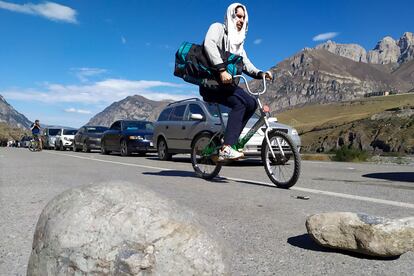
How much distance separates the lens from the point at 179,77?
20.5 feet

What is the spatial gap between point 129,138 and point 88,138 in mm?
7169

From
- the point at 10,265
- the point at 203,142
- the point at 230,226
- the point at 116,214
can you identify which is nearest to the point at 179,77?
the point at 203,142

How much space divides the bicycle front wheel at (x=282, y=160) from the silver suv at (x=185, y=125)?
447 cm

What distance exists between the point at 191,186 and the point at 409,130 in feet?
274

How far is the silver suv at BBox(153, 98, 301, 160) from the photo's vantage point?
1162 centimetres

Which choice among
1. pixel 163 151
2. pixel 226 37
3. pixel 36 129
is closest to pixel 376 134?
pixel 36 129

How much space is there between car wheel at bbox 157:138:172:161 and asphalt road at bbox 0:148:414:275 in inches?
231

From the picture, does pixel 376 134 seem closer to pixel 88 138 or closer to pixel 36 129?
pixel 36 129

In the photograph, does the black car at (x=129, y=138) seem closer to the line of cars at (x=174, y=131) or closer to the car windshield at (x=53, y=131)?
the line of cars at (x=174, y=131)

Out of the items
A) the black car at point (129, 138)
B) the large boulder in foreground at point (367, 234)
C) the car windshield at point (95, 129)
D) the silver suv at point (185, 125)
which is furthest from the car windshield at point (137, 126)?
the large boulder in foreground at point (367, 234)

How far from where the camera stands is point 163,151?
46.0 feet

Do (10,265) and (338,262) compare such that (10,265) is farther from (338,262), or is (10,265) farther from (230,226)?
(338,262)

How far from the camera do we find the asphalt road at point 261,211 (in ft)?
8.75

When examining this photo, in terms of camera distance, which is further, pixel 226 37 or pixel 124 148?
pixel 124 148
